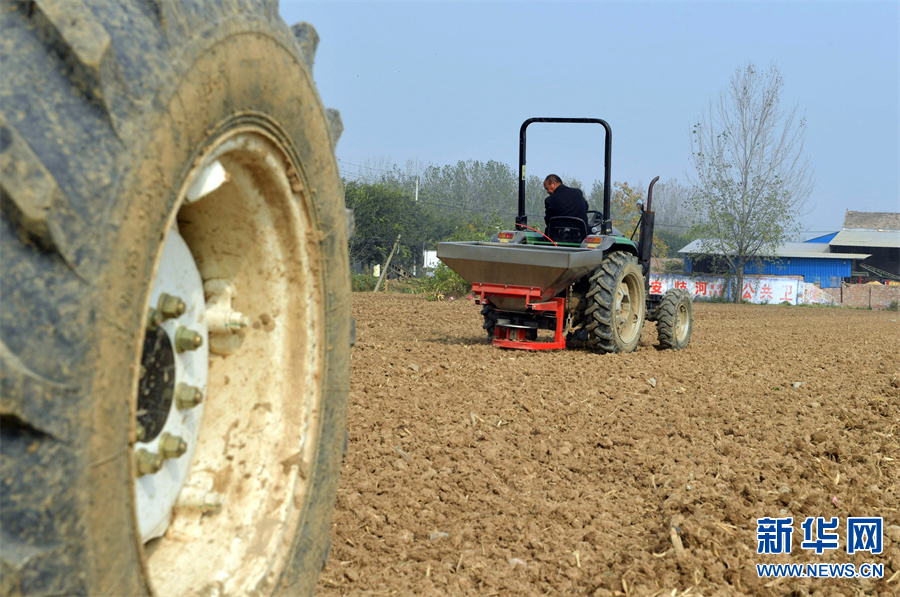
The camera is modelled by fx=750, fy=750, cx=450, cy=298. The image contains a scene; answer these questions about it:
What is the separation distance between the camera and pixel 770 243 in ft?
124

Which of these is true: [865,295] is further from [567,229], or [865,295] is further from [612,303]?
[612,303]

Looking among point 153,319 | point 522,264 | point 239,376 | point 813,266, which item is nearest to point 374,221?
point 813,266

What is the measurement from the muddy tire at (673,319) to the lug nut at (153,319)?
27.1 feet

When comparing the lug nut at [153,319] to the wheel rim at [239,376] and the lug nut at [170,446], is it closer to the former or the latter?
the wheel rim at [239,376]

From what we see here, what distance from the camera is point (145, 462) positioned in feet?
4.30

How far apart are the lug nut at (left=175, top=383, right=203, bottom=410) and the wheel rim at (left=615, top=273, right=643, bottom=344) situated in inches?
299

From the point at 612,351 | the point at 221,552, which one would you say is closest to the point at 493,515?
the point at 221,552

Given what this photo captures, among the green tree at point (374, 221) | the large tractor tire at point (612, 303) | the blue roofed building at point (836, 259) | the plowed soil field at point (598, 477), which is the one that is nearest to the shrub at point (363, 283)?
the green tree at point (374, 221)

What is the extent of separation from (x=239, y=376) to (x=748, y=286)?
127 feet

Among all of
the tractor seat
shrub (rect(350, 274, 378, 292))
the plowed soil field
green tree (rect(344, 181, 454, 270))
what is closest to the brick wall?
green tree (rect(344, 181, 454, 270))

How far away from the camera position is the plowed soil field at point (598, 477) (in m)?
2.74

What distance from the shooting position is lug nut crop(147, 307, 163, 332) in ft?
4.41

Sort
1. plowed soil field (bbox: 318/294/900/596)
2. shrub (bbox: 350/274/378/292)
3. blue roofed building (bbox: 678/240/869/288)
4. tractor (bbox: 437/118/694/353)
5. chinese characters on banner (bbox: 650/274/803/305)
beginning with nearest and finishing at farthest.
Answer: plowed soil field (bbox: 318/294/900/596)
tractor (bbox: 437/118/694/353)
shrub (bbox: 350/274/378/292)
chinese characters on banner (bbox: 650/274/803/305)
blue roofed building (bbox: 678/240/869/288)

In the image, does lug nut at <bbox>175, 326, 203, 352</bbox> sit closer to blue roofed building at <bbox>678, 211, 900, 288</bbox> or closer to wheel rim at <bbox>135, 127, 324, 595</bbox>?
wheel rim at <bbox>135, 127, 324, 595</bbox>
